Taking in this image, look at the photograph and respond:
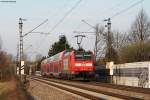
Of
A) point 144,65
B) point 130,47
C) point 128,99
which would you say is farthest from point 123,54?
point 128,99

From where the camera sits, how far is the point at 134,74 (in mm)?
44562

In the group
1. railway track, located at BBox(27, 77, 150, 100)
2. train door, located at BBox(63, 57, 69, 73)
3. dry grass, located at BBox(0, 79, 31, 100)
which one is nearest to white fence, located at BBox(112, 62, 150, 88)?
train door, located at BBox(63, 57, 69, 73)

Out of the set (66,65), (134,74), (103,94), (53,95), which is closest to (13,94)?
(53,95)

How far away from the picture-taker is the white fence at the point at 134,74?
4109 centimetres

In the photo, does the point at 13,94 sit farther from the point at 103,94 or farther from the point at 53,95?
the point at 103,94

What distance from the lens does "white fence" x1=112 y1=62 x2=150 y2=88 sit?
135ft

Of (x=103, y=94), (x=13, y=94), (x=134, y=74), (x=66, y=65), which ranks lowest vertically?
(x=103, y=94)

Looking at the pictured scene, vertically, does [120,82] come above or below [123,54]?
below

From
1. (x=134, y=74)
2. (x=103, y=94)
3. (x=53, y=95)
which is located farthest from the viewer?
(x=134, y=74)

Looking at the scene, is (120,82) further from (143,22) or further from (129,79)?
(143,22)

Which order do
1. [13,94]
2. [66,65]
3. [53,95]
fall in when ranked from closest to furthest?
[13,94] < [53,95] < [66,65]

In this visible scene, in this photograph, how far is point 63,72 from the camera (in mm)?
55219

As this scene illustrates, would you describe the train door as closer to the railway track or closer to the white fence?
the white fence

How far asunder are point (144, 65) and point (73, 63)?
10268 mm
